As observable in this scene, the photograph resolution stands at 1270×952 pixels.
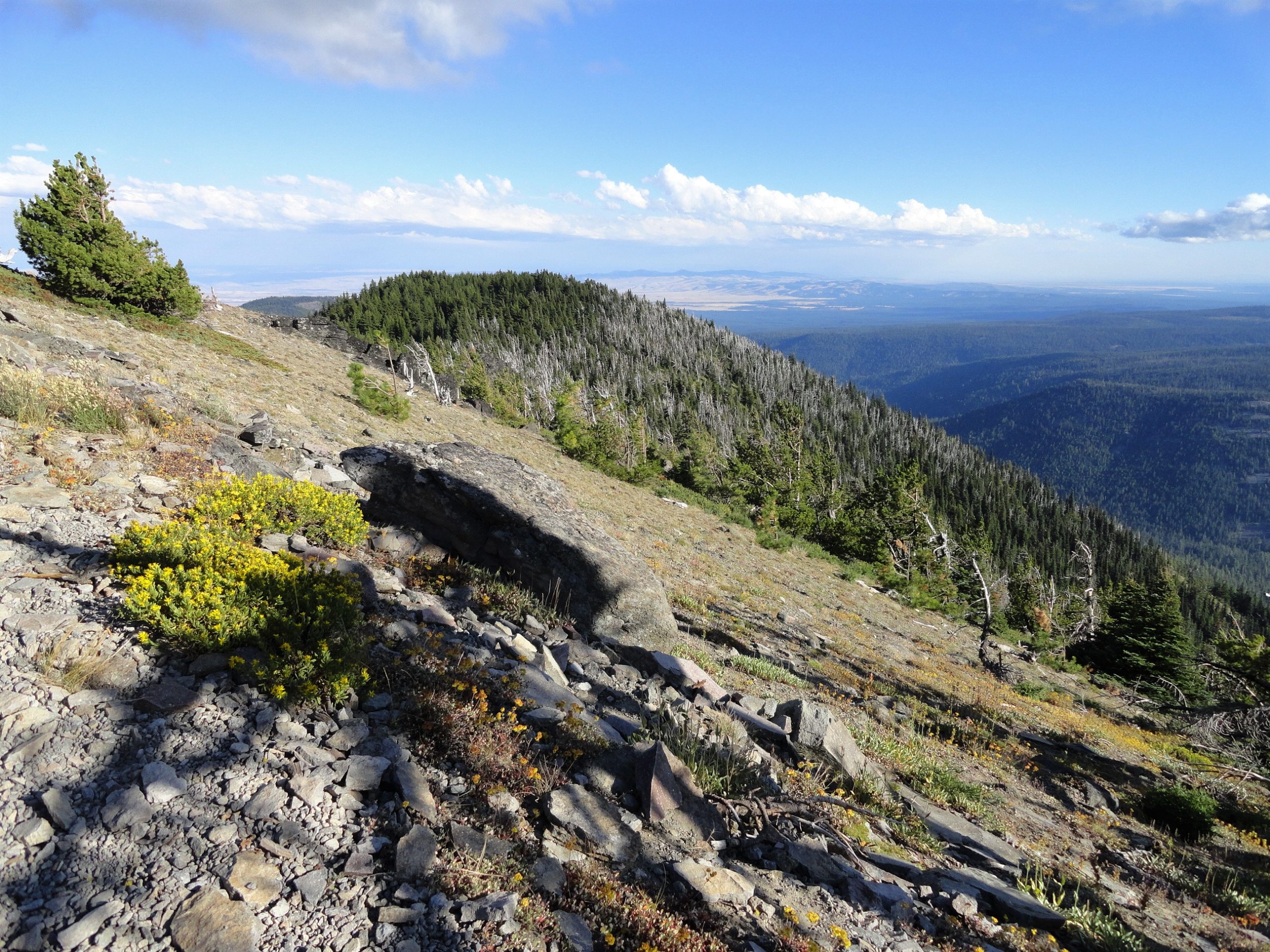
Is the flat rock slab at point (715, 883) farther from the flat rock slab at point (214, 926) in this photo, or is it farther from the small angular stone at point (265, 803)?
the small angular stone at point (265, 803)

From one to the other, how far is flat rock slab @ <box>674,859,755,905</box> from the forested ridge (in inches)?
1212

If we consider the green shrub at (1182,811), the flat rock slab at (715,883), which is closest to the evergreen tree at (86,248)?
the flat rock slab at (715,883)

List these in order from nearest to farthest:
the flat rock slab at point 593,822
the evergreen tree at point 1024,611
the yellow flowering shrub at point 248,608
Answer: the flat rock slab at point 593,822
the yellow flowering shrub at point 248,608
the evergreen tree at point 1024,611

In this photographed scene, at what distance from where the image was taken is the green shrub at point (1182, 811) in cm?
862

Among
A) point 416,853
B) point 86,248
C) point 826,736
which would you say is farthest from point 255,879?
point 86,248

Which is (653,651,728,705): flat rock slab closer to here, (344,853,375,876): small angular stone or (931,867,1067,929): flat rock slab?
(931,867,1067,929): flat rock slab

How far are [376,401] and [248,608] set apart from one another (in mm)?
25213

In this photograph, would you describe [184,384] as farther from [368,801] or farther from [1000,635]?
[1000,635]

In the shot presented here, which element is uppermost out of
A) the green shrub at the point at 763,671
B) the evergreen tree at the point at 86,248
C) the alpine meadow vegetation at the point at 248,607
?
the evergreen tree at the point at 86,248

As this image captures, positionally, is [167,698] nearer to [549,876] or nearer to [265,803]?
[265,803]

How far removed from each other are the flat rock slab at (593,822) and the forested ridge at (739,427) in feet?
101

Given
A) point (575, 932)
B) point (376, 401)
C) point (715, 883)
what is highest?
point (376, 401)

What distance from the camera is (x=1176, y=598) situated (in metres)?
27.4

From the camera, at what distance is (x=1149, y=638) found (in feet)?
90.3
